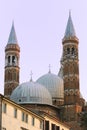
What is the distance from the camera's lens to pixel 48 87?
68.2 meters

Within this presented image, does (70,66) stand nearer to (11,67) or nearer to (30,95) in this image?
(30,95)

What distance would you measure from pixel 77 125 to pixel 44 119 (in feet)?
58.0

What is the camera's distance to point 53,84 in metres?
68.1

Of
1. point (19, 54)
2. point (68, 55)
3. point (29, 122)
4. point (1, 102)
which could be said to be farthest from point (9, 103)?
point (19, 54)

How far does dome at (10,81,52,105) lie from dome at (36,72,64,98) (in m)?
4.74

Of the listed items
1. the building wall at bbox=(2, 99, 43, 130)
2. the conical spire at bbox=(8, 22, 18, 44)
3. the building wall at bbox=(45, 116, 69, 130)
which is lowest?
the building wall at bbox=(45, 116, 69, 130)

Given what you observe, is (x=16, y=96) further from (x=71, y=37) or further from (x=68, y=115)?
(x=71, y=37)

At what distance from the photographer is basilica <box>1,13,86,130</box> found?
60306 millimetres

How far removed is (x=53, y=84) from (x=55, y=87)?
2.30 ft

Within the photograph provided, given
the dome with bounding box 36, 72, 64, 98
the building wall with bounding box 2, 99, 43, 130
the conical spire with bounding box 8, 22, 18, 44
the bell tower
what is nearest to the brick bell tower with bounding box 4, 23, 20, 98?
the conical spire with bounding box 8, 22, 18, 44

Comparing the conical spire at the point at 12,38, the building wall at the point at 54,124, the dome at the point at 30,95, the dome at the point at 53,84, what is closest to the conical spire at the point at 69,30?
the dome at the point at 53,84

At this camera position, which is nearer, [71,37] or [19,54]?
[71,37]

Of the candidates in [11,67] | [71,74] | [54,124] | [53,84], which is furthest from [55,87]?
[54,124]

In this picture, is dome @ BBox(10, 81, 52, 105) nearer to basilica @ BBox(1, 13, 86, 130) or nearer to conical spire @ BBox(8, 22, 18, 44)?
basilica @ BBox(1, 13, 86, 130)
